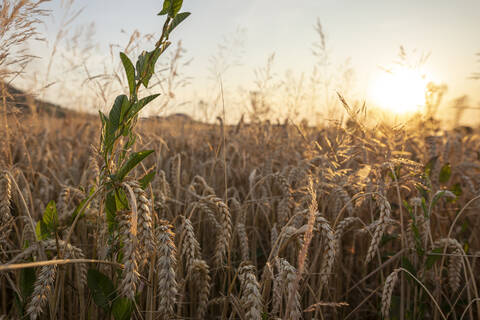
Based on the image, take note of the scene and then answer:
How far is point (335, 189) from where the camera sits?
4.22 ft

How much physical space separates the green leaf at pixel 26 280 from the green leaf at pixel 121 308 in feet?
1.00

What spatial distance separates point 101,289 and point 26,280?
25 cm

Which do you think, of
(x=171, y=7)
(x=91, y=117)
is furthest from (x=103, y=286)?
Result: (x=91, y=117)

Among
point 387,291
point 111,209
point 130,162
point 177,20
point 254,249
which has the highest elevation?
point 177,20

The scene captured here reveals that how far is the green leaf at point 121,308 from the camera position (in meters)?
0.80

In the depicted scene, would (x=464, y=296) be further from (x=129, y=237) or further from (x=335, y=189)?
(x=129, y=237)

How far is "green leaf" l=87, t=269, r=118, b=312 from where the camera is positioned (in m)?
0.85

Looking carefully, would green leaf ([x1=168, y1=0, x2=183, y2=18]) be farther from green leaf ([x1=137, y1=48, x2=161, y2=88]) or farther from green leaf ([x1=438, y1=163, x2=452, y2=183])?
green leaf ([x1=438, y1=163, x2=452, y2=183])

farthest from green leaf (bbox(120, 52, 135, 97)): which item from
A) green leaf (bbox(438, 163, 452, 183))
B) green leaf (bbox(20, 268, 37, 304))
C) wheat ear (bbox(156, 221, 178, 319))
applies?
green leaf (bbox(438, 163, 452, 183))

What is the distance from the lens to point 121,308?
798mm

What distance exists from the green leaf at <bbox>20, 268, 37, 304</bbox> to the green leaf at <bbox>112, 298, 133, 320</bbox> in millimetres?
305

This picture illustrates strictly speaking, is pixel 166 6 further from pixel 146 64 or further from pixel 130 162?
pixel 130 162

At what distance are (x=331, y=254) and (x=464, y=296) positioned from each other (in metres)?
1.32

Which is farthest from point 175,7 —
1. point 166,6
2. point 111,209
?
point 111,209
